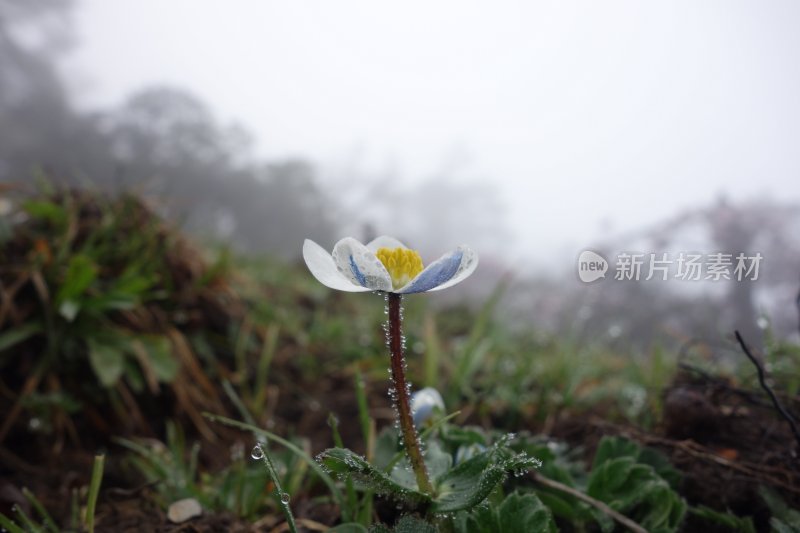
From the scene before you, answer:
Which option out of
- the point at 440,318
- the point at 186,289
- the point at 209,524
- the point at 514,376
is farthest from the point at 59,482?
the point at 440,318

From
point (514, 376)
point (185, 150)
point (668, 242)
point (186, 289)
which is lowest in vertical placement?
point (514, 376)

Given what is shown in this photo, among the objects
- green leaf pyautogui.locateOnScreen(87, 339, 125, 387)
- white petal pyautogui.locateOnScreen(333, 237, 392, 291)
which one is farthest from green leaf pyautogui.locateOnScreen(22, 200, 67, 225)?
→ white petal pyautogui.locateOnScreen(333, 237, 392, 291)

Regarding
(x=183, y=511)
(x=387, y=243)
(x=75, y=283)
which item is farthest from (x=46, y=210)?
(x=387, y=243)

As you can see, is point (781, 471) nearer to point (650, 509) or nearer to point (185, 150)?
point (650, 509)

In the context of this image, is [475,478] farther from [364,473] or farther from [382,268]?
[382,268]

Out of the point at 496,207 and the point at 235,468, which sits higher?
the point at 496,207

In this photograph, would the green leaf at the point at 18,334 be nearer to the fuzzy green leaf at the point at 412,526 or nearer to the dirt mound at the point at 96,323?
the dirt mound at the point at 96,323
